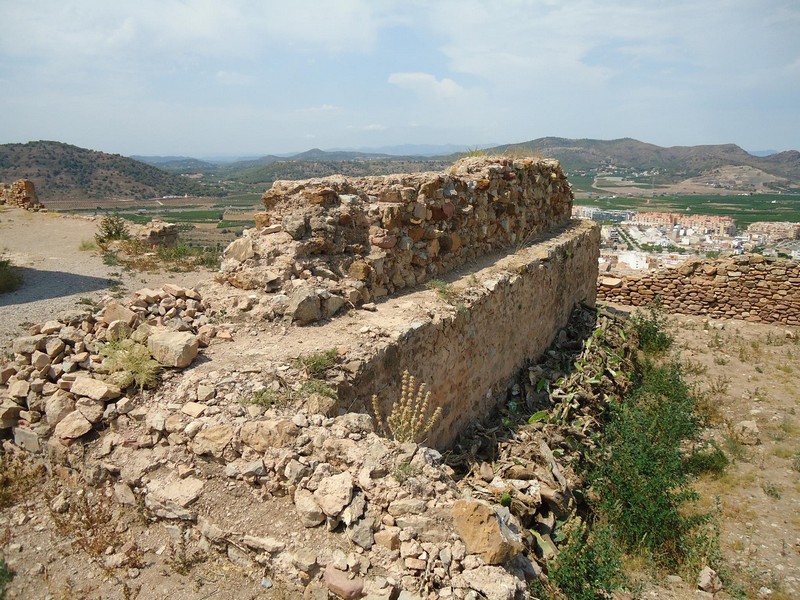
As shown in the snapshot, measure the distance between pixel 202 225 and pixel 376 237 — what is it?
888 inches

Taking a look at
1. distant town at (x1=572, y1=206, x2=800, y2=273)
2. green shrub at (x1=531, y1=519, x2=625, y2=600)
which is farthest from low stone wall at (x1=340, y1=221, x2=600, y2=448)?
distant town at (x1=572, y1=206, x2=800, y2=273)

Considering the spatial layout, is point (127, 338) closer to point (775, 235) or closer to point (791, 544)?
point (791, 544)

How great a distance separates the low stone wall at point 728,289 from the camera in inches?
447

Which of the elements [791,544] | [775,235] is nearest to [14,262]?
[791,544]

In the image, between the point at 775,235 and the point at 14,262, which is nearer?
the point at 14,262

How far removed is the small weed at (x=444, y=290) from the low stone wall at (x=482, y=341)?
15 centimetres

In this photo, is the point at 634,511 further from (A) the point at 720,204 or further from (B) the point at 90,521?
(A) the point at 720,204

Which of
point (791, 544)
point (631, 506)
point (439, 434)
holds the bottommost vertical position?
point (791, 544)

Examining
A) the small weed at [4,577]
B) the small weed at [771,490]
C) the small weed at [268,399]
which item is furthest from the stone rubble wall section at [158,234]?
the small weed at [771,490]

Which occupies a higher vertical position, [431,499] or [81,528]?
[431,499]

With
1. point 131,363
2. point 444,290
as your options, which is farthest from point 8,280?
point 444,290

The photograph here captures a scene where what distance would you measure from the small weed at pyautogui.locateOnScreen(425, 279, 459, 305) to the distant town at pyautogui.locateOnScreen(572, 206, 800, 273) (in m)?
→ 9.34

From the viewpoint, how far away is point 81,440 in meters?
3.49

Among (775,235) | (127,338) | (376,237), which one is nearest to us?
(127,338)
